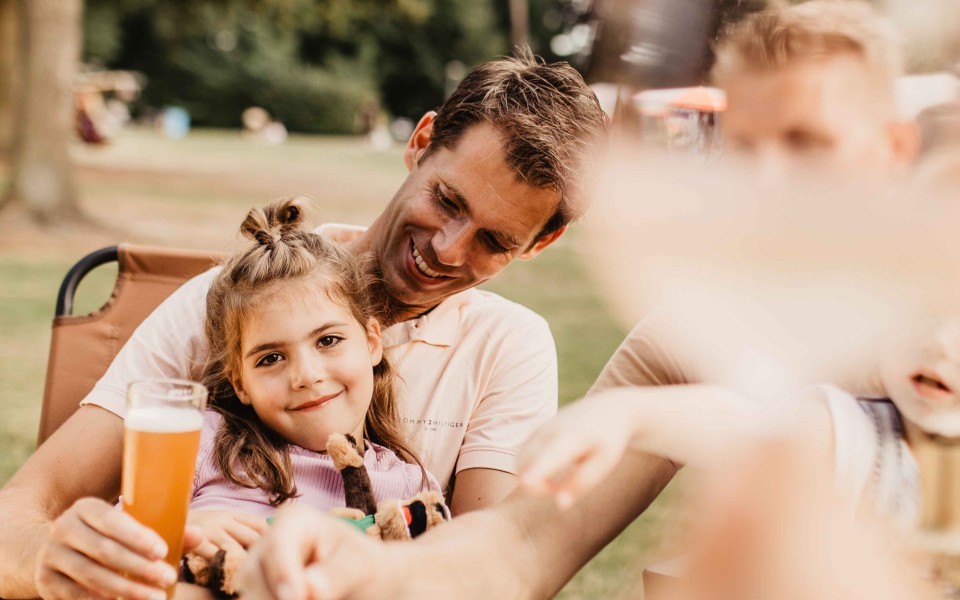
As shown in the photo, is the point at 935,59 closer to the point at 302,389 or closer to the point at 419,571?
the point at 419,571

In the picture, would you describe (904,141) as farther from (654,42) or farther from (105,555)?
(105,555)

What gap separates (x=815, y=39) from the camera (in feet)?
1.73

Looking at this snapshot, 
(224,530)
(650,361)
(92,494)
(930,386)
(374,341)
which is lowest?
(92,494)

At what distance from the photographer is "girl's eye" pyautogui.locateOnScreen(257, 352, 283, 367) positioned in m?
1.61

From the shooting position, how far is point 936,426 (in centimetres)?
52

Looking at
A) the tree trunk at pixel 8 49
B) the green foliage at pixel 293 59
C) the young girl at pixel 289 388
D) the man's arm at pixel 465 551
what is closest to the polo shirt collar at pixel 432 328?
the young girl at pixel 289 388

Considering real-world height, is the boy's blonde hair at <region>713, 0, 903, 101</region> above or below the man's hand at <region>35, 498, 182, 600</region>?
above

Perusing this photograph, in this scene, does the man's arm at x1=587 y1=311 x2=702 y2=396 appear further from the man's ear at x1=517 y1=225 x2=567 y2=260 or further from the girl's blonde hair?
the man's ear at x1=517 y1=225 x2=567 y2=260

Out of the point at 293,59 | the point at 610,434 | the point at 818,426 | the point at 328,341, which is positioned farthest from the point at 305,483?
the point at 293,59

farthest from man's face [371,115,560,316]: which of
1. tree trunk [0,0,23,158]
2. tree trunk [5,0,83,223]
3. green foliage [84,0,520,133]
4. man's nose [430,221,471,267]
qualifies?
green foliage [84,0,520,133]

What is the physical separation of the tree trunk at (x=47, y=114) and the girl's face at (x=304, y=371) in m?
7.93

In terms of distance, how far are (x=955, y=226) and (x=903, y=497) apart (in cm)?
15

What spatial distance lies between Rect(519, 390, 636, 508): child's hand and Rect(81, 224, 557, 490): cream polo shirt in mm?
1092

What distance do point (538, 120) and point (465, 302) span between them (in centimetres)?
39
